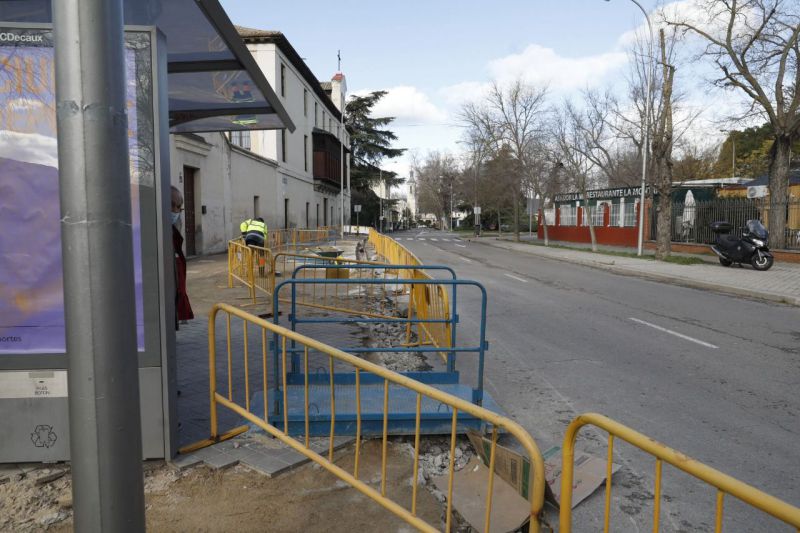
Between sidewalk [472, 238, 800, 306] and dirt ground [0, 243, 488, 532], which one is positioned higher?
sidewalk [472, 238, 800, 306]

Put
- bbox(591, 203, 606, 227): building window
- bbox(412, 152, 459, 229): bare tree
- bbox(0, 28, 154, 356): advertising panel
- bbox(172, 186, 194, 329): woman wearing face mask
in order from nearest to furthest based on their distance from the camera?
bbox(0, 28, 154, 356): advertising panel < bbox(172, 186, 194, 329): woman wearing face mask < bbox(591, 203, 606, 227): building window < bbox(412, 152, 459, 229): bare tree

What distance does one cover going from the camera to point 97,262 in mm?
1691

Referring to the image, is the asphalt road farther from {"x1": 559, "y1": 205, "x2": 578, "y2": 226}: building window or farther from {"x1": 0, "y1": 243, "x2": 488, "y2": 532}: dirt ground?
{"x1": 559, "y1": 205, "x2": 578, "y2": 226}: building window

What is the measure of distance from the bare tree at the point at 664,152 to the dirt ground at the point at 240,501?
68.5 ft

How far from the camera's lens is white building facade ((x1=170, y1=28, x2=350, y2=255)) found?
20641mm

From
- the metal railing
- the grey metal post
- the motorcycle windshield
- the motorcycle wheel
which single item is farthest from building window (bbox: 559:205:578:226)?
the grey metal post

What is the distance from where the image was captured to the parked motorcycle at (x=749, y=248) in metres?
17.3

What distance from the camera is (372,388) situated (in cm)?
489

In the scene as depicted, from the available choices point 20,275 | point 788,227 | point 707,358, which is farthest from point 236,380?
point 788,227

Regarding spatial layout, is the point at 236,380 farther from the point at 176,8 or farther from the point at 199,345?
the point at 176,8

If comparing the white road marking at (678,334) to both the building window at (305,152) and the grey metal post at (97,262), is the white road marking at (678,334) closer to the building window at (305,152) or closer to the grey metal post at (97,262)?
the grey metal post at (97,262)

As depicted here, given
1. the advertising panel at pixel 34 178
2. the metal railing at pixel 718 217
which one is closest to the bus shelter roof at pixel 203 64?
the advertising panel at pixel 34 178

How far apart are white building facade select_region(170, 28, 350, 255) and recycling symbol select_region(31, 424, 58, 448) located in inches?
298

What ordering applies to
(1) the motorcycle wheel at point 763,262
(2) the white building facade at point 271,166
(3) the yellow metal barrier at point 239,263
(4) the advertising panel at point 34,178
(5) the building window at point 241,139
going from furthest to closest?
(5) the building window at point 241,139
(2) the white building facade at point 271,166
(1) the motorcycle wheel at point 763,262
(3) the yellow metal barrier at point 239,263
(4) the advertising panel at point 34,178
